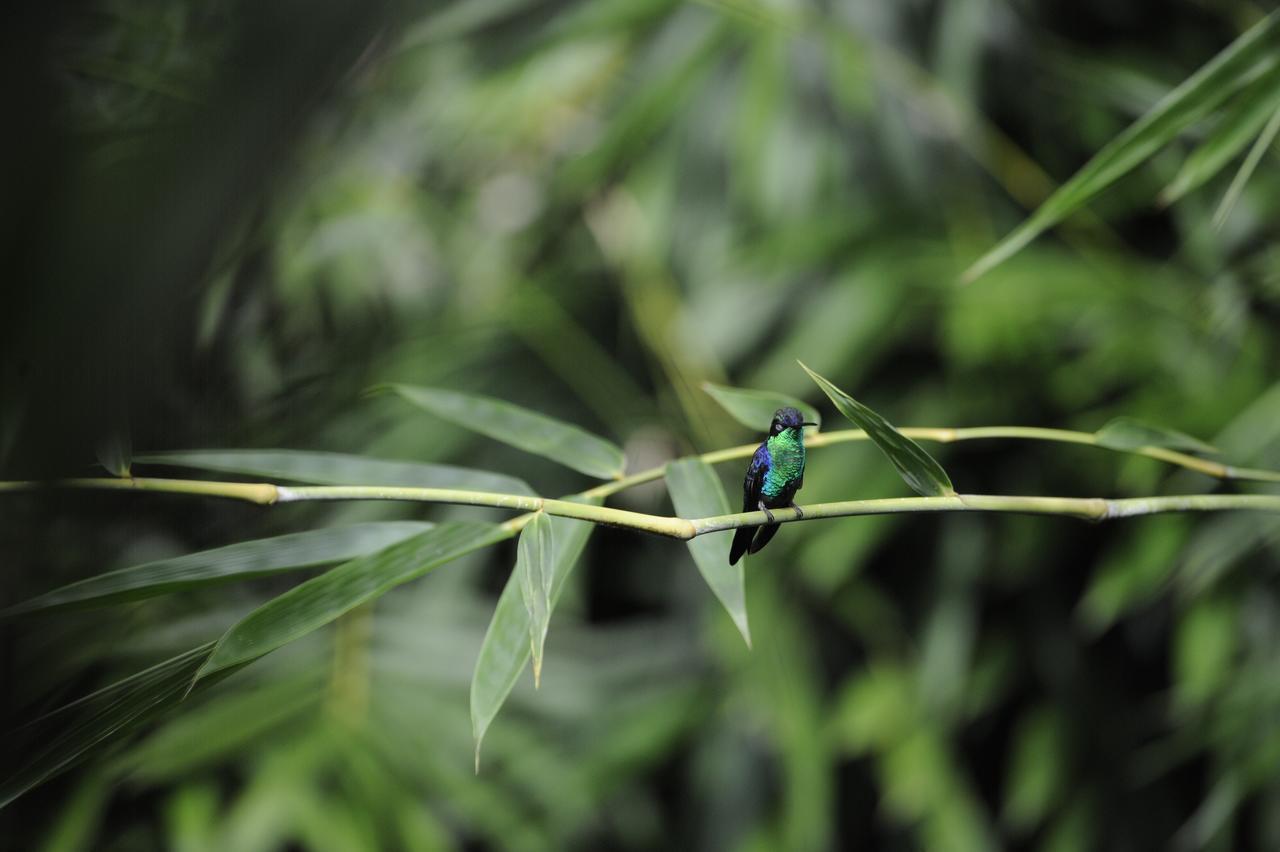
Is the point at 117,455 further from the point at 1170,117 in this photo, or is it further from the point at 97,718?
the point at 1170,117

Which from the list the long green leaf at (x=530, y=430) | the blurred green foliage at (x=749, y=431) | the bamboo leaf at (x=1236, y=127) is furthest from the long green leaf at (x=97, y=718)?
the bamboo leaf at (x=1236, y=127)

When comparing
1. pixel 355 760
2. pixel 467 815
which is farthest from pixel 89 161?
pixel 467 815

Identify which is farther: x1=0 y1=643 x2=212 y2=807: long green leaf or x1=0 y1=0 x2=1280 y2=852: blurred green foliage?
x1=0 y1=0 x2=1280 y2=852: blurred green foliage

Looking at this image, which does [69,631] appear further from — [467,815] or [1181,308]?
[1181,308]

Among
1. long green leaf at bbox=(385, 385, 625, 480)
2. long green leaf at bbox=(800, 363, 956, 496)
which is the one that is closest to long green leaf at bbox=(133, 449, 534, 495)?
long green leaf at bbox=(385, 385, 625, 480)

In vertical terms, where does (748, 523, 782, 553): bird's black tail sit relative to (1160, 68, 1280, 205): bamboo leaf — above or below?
below

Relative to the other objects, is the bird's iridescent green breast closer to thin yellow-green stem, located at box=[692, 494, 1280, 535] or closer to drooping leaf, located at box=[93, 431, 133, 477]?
thin yellow-green stem, located at box=[692, 494, 1280, 535]

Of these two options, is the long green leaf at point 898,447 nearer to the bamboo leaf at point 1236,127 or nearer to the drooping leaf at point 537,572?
the drooping leaf at point 537,572
